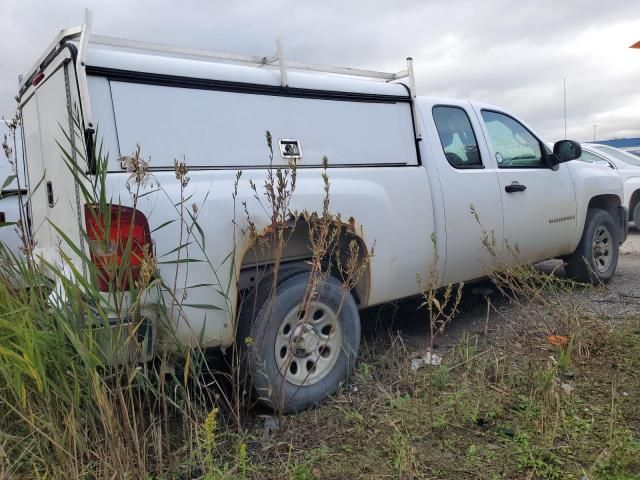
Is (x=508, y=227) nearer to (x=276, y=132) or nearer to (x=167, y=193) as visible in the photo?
(x=276, y=132)

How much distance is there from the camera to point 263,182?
3.11 meters

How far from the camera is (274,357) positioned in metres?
3.09

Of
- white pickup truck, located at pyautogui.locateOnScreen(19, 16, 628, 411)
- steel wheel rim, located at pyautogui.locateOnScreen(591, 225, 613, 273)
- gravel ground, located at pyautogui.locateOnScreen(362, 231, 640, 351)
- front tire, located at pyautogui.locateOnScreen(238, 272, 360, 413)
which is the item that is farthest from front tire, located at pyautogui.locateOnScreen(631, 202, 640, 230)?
front tire, located at pyautogui.locateOnScreen(238, 272, 360, 413)

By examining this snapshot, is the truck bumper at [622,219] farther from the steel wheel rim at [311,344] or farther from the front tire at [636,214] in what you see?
the steel wheel rim at [311,344]

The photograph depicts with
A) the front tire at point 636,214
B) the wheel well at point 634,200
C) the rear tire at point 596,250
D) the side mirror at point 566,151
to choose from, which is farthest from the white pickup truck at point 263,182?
the front tire at point 636,214

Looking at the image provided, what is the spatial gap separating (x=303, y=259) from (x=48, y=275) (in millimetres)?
1444

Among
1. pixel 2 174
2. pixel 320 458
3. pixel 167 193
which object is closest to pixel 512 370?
pixel 320 458

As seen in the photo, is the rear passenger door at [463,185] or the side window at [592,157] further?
the side window at [592,157]

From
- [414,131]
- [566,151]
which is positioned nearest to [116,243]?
[414,131]

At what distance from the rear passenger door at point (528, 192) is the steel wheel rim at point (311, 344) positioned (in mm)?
1921

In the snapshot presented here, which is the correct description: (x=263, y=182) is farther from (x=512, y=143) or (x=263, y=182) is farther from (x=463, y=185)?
(x=512, y=143)

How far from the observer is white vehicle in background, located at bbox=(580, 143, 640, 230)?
9.27 meters

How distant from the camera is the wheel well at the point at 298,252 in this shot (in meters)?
3.05

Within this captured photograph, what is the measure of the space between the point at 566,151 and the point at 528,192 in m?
0.66
